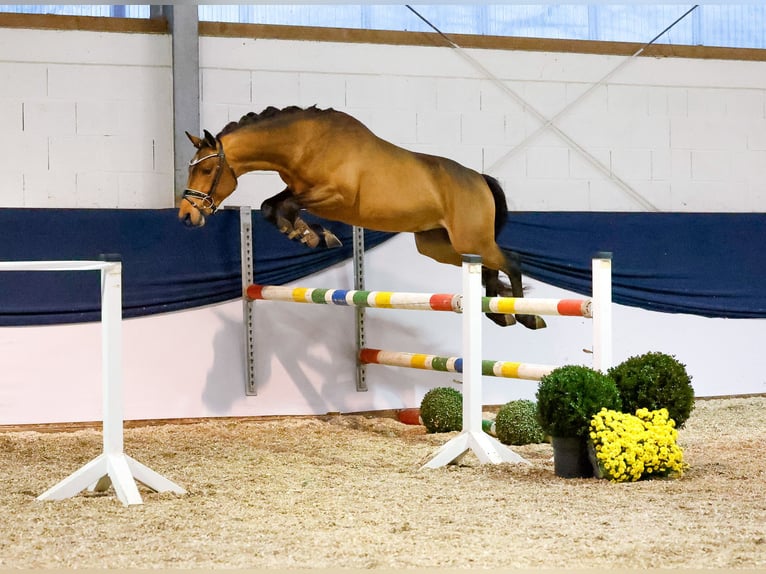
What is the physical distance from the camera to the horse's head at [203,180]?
4430 millimetres

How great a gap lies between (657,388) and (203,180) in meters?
2.11

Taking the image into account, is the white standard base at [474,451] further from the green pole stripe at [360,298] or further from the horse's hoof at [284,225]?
the horse's hoof at [284,225]

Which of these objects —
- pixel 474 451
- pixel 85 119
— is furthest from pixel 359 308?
pixel 474 451

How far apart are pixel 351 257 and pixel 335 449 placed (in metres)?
1.42

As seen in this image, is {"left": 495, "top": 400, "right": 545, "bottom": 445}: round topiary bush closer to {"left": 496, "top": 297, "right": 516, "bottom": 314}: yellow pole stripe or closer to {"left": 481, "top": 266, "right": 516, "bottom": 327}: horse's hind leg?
{"left": 496, "top": 297, "right": 516, "bottom": 314}: yellow pole stripe

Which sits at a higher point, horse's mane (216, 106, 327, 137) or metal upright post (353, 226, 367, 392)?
horse's mane (216, 106, 327, 137)

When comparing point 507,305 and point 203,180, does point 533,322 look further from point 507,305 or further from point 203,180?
point 203,180

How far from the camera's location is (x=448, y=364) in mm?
4328

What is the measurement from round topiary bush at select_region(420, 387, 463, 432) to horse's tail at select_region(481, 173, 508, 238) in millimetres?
991

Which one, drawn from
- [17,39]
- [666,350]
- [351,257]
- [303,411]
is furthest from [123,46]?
[666,350]

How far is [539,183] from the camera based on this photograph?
5887mm

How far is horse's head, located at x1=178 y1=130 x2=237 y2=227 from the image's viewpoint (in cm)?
443

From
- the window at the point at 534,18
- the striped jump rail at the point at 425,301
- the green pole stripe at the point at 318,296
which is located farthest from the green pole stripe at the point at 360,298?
the window at the point at 534,18

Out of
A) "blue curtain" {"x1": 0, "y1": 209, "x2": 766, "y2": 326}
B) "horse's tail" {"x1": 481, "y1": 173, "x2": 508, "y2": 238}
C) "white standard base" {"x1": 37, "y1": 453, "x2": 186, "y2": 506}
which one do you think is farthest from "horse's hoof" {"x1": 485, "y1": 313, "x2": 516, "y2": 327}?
"white standard base" {"x1": 37, "y1": 453, "x2": 186, "y2": 506}
